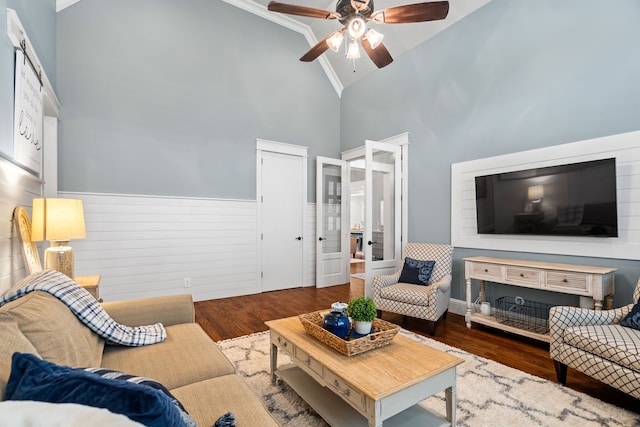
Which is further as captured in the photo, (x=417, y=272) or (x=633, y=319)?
(x=417, y=272)

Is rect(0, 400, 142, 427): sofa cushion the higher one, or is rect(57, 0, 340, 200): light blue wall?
rect(57, 0, 340, 200): light blue wall

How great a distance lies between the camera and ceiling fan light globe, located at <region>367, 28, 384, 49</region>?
2.54m

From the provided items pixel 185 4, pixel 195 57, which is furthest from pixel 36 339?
pixel 185 4

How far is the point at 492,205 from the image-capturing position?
11.0ft

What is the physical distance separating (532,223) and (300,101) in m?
3.86

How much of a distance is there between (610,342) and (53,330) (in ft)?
9.34

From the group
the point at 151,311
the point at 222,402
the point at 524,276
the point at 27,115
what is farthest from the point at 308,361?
the point at 27,115

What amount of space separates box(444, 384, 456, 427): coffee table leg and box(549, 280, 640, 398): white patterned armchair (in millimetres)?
1047

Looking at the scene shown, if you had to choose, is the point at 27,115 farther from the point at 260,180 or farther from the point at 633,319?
the point at 633,319

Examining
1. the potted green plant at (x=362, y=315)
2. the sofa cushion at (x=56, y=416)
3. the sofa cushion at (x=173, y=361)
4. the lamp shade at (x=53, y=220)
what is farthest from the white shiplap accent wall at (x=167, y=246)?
the sofa cushion at (x=56, y=416)

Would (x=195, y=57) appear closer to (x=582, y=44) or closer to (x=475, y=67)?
(x=475, y=67)

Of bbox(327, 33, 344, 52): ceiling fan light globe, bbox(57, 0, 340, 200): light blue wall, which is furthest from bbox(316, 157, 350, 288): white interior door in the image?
bbox(327, 33, 344, 52): ceiling fan light globe

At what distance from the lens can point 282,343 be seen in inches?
77.8

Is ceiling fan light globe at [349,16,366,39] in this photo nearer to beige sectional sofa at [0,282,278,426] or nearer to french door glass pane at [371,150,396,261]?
french door glass pane at [371,150,396,261]
